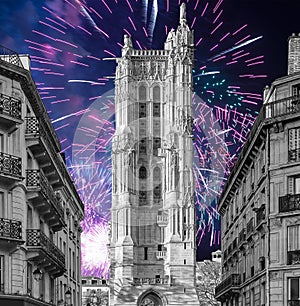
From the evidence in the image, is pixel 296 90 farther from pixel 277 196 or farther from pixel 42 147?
pixel 42 147

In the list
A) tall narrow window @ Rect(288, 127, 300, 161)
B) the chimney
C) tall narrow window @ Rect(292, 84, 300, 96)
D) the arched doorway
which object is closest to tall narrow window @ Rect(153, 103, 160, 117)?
the arched doorway

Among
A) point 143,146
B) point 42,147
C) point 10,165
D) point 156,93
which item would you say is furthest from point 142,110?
point 10,165

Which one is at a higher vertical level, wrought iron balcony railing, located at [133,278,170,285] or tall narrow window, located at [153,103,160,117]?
tall narrow window, located at [153,103,160,117]

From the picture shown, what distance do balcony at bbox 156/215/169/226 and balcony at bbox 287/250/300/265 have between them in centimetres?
11688

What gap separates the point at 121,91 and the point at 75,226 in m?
91.3

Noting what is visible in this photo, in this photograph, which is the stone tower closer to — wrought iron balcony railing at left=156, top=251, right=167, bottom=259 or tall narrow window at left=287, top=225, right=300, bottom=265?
wrought iron balcony railing at left=156, top=251, right=167, bottom=259

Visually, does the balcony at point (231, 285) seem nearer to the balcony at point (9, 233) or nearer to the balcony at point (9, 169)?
the balcony at point (9, 233)

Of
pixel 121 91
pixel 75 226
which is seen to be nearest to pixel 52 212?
pixel 75 226

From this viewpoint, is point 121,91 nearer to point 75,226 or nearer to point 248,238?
point 75,226

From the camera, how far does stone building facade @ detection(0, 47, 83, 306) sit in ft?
124

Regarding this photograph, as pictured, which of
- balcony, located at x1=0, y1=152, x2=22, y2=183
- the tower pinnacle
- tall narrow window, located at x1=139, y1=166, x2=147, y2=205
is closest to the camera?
balcony, located at x1=0, y1=152, x2=22, y2=183

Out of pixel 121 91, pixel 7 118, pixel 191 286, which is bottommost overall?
pixel 191 286

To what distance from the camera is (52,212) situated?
4731 cm

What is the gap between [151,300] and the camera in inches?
6053
